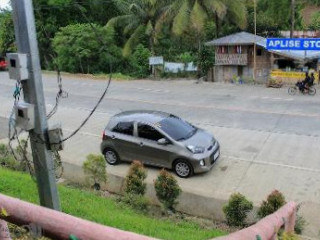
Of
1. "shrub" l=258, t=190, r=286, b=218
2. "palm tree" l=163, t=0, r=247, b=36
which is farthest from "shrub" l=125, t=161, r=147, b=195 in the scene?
"palm tree" l=163, t=0, r=247, b=36

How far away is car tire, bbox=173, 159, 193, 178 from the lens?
11.9 meters

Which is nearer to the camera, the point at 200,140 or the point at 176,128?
the point at 200,140

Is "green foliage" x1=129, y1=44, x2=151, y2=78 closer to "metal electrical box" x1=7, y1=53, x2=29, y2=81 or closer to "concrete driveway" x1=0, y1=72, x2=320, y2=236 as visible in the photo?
"concrete driveway" x1=0, y1=72, x2=320, y2=236

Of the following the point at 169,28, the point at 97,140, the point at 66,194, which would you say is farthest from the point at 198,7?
the point at 66,194

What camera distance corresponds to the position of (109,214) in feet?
26.1

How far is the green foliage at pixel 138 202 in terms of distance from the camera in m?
9.48

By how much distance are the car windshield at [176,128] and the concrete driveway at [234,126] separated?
1262mm

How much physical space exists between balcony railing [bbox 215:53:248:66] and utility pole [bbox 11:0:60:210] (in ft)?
93.1

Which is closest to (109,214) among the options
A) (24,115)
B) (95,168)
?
(24,115)

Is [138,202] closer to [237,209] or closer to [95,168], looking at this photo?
[95,168]

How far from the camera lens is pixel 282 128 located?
699 inches

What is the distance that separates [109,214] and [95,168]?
9.72ft

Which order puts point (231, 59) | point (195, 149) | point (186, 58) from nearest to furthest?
point (195, 149) → point (231, 59) → point (186, 58)

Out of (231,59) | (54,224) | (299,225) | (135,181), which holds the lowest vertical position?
(299,225)
